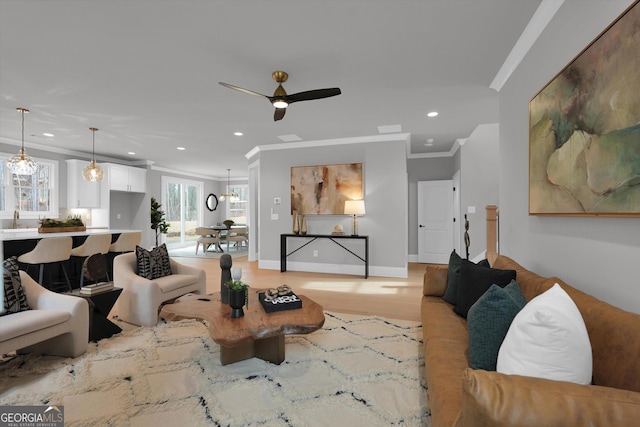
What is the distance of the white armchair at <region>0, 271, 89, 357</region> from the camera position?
2.24 meters

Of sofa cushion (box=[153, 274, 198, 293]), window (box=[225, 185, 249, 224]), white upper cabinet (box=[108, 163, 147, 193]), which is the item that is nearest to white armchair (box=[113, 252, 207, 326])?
sofa cushion (box=[153, 274, 198, 293])

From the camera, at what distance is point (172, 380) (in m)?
2.24

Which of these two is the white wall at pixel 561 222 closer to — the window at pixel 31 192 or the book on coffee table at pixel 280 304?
the book on coffee table at pixel 280 304

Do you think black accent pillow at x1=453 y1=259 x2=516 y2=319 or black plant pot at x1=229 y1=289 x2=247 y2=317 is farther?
black plant pot at x1=229 y1=289 x2=247 y2=317

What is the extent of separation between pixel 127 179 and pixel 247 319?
277 inches

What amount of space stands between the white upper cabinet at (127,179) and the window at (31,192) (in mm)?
1047

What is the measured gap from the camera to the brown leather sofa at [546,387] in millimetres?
850

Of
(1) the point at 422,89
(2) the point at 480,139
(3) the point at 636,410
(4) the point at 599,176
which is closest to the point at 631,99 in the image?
(4) the point at 599,176

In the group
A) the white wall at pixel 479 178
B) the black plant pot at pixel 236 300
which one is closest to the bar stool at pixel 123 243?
the black plant pot at pixel 236 300

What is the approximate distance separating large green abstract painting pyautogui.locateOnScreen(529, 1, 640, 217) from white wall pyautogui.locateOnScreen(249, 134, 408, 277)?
340 centimetres

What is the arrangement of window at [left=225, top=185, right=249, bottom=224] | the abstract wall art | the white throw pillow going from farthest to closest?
1. window at [left=225, top=185, right=249, bottom=224]
2. the abstract wall art
3. the white throw pillow

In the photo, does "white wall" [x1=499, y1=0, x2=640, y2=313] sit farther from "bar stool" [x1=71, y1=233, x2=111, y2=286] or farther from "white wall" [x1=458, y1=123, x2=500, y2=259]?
"bar stool" [x1=71, y1=233, x2=111, y2=286]

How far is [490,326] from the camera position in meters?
1.46

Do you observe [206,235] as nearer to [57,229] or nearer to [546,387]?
[57,229]
